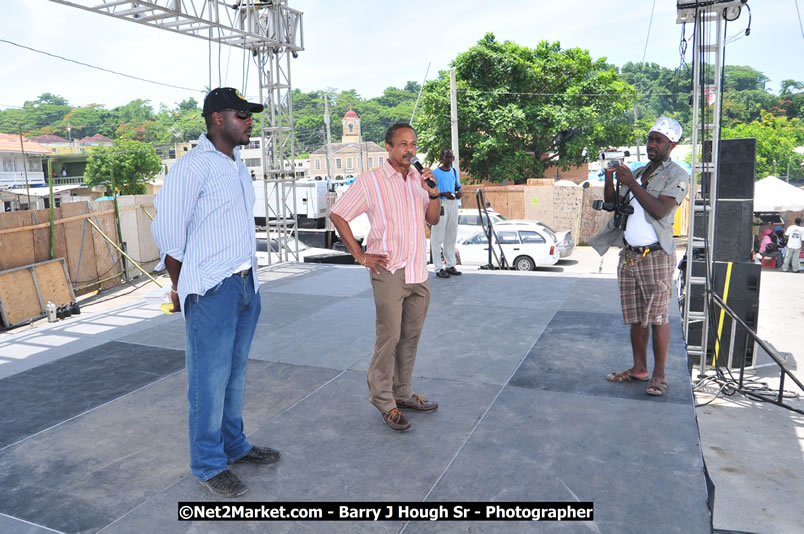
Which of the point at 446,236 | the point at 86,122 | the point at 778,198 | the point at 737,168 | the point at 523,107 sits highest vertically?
the point at 86,122

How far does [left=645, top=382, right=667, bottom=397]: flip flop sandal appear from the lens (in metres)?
3.58

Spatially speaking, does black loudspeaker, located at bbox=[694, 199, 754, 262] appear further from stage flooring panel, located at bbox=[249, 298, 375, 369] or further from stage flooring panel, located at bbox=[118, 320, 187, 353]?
stage flooring panel, located at bbox=[118, 320, 187, 353]

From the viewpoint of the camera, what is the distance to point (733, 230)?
7809 millimetres

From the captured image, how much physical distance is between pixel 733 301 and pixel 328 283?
18.2ft

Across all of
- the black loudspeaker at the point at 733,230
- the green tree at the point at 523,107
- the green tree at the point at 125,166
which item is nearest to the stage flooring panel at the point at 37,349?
the black loudspeaker at the point at 733,230

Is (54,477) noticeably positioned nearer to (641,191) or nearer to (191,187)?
(191,187)

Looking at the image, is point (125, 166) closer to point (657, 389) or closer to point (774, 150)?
point (774, 150)

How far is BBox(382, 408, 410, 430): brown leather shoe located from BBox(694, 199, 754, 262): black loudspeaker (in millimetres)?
6127

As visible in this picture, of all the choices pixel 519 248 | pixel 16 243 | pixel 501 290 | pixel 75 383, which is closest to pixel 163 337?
pixel 75 383

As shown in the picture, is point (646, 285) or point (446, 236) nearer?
point (646, 285)

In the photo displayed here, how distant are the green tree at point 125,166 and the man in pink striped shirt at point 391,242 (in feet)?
169

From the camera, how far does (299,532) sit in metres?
2.29

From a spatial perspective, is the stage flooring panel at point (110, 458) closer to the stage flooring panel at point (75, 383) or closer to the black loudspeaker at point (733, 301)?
the stage flooring panel at point (75, 383)

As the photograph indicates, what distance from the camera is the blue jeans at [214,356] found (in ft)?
7.91
